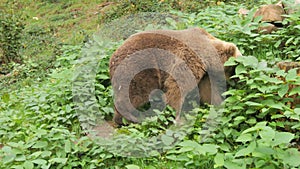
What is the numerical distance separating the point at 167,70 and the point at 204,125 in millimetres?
773

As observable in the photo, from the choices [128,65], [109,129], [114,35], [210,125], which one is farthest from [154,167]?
[114,35]

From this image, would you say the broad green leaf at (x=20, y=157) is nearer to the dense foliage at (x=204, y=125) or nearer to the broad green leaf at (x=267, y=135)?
the dense foliage at (x=204, y=125)

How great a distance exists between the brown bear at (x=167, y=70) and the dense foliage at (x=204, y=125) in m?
0.17

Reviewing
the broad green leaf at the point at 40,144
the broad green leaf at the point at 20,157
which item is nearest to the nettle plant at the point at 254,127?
the broad green leaf at the point at 40,144

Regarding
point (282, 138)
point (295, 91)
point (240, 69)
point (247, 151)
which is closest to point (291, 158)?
point (282, 138)

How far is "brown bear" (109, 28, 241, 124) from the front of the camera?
4676mm

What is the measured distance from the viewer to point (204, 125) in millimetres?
4320

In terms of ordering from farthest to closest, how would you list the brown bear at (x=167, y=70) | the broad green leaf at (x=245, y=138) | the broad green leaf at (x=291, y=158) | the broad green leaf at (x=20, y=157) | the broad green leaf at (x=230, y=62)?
the brown bear at (x=167, y=70), the broad green leaf at (x=230, y=62), the broad green leaf at (x=20, y=157), the broad green leaf at (x=245, y=138), the broad green leaf at (x=291, y=158)

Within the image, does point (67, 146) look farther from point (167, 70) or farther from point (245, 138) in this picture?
point (245, 138)

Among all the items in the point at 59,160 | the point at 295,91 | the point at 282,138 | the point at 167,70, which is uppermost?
the point at 167,70

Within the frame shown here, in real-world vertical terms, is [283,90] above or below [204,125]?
above

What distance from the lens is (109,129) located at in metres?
4.77

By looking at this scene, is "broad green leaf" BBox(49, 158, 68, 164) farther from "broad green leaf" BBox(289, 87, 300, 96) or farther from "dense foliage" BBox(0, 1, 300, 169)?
"broad green leaf" BBox(289, 87, 300, 96)

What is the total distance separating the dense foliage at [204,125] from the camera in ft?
11.9
